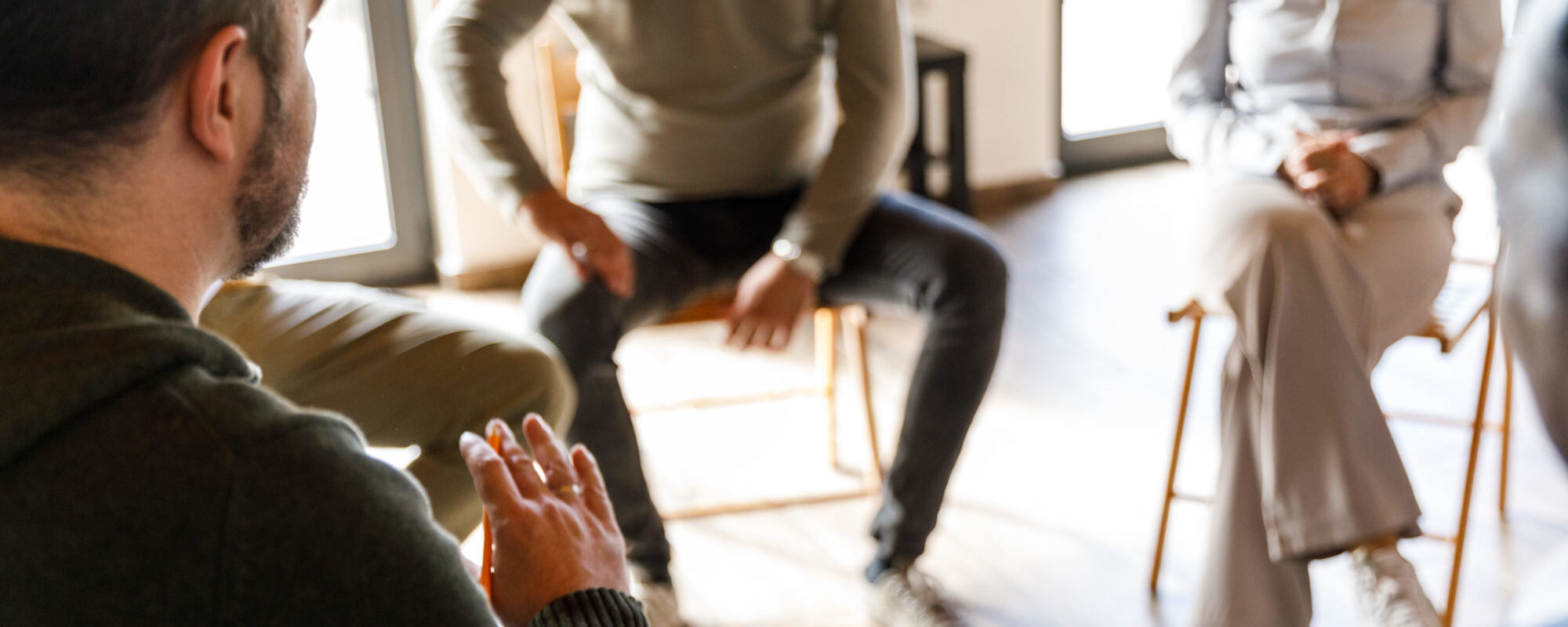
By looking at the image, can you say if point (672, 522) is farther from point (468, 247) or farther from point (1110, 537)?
point (468, 247)

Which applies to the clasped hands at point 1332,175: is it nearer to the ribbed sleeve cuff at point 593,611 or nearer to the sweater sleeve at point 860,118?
the sweater sleeve at point 860,118

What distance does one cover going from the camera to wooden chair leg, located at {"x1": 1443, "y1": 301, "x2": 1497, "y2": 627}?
174 centimetres

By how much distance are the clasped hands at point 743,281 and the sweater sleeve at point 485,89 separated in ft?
0.20

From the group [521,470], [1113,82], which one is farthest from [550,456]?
[1113,82]

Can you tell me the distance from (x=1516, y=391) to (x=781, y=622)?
1302mm

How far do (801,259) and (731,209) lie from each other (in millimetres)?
168

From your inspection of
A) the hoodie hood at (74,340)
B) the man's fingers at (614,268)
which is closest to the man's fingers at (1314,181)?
the man's fingers at (614,268)

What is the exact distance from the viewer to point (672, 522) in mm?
2141

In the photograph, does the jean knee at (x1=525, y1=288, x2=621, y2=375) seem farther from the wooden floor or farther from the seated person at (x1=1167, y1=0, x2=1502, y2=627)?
the seated person at (x1=1167, y1=0, x2=1502, y2=627)

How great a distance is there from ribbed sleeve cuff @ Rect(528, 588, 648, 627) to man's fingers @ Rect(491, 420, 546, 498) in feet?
0.32

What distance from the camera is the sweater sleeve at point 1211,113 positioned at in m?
1.79

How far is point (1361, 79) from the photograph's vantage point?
1795mm

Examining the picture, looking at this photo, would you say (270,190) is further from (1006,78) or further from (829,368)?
(1006,78)

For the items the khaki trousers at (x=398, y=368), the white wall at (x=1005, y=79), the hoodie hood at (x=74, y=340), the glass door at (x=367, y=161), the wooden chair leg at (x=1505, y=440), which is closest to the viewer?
the hoodie hood at (x=74, y=340)
